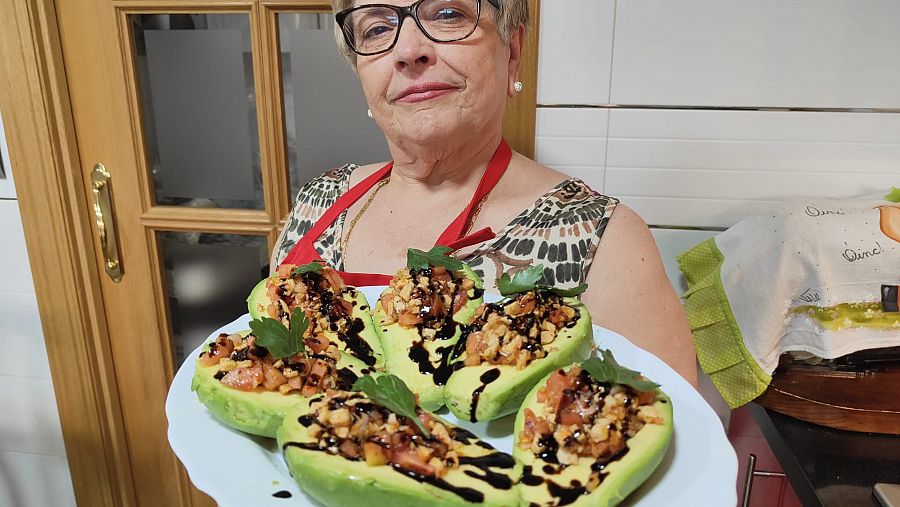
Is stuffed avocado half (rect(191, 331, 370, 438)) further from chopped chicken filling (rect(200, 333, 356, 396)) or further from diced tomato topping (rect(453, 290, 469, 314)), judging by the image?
diced tomato topping (rect(453, 290, 469, 314))

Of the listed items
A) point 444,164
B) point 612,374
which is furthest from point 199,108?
point 612,374

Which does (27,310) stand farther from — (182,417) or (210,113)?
(182,417)

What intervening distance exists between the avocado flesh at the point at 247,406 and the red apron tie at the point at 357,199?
41 cm

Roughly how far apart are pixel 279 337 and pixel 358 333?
0.13m

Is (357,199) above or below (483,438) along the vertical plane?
above

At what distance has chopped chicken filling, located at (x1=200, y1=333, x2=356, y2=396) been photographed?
2.21 ft

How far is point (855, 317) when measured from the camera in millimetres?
1170

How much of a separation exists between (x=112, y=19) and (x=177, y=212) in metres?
0.53

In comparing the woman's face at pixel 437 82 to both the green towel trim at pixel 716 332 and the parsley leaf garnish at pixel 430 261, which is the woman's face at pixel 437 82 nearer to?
the parsley leaf garnish at pixel 430 261

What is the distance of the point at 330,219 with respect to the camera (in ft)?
3.97

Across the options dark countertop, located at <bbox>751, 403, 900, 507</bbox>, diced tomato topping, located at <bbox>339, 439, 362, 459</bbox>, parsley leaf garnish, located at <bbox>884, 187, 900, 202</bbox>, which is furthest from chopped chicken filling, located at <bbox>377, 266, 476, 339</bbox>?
parsley leaf garnish, located at <bbox>884, 187, 900, 202</bbox>

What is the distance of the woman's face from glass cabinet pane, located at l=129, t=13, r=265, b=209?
2.30ft

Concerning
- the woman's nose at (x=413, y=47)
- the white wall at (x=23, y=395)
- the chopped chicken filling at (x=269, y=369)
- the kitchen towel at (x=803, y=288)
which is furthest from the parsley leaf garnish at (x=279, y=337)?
the white wall at (x=23, y=395)

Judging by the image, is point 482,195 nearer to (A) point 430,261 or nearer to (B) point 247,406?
(A) point 430,261
